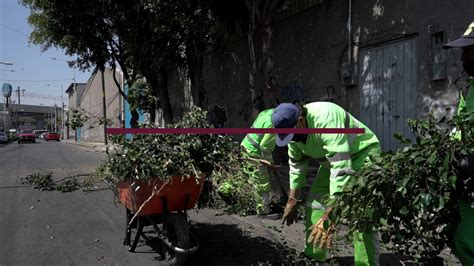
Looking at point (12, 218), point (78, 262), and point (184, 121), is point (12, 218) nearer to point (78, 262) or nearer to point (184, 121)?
point (78, 262)

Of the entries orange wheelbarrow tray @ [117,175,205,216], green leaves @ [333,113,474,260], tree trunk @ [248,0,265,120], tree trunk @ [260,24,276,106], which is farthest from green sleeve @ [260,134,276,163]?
green leaves @ [333,113,474,260]

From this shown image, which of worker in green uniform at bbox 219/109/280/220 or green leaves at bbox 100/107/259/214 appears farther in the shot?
worker in green uniform at bbox 219/109/280/220

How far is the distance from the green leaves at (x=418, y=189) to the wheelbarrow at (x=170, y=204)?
7.12 ft

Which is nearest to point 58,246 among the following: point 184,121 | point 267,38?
point 184,121

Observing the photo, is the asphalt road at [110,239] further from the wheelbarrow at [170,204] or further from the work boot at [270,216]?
the wheelbarrow at [170,204]

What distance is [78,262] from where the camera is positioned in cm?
516

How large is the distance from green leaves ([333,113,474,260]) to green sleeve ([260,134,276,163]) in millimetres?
3859

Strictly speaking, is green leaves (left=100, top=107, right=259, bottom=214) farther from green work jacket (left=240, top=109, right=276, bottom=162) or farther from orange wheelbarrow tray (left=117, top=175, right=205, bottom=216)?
green work jacket (left=240, top=109, right=276, bottom=162)

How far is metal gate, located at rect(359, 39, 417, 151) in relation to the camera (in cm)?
823

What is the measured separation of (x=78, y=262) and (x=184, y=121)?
194 cm

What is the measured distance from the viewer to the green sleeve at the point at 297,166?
4273 mm

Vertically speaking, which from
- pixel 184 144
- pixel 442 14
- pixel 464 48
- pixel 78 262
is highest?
pixel 442 14

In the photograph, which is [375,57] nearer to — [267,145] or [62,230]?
[267,145]

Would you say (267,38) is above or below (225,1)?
below
